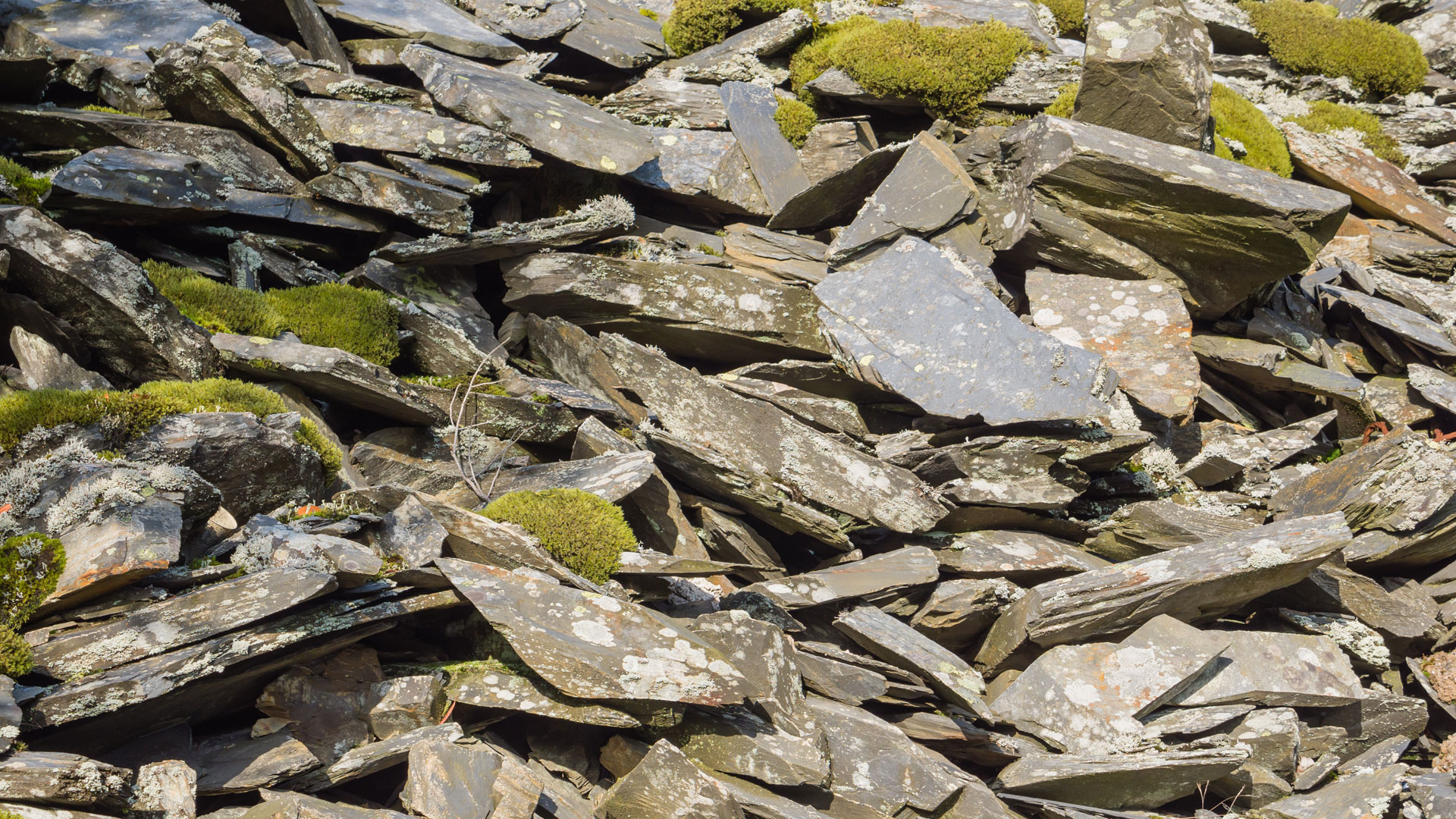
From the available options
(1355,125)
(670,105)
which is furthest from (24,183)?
(1355,125)

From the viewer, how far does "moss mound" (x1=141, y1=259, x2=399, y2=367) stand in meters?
10.2

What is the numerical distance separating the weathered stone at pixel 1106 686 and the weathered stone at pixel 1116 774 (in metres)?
0.28

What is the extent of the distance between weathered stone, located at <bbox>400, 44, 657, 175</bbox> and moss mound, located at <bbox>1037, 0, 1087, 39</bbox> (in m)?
9.50

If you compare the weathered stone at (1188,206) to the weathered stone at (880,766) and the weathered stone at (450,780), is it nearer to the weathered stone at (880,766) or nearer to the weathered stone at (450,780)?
the weathered stone at (880,766)

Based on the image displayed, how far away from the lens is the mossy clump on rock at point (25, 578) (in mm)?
5918

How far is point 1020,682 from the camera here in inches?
366

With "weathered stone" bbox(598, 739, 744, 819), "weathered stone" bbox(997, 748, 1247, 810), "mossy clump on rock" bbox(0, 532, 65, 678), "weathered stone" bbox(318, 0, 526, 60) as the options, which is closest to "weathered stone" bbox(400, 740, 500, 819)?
"weathered stone" bbox(598, 739, 744, 819)

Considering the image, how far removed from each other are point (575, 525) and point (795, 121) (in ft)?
30.4

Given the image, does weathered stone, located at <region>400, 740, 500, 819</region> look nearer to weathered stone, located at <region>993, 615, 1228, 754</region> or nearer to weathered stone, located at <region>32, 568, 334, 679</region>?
weathered stone, located at <region>32, 568, 334, 679</region>

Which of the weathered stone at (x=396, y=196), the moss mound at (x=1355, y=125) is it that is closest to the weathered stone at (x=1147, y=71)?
the moss mound at (x=1355, y=125)

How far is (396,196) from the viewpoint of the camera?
1200cm

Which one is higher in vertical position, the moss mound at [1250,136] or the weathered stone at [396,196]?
the weathered stone at [396,196]

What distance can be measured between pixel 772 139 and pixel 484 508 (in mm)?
8676

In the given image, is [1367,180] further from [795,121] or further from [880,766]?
[880,766]
